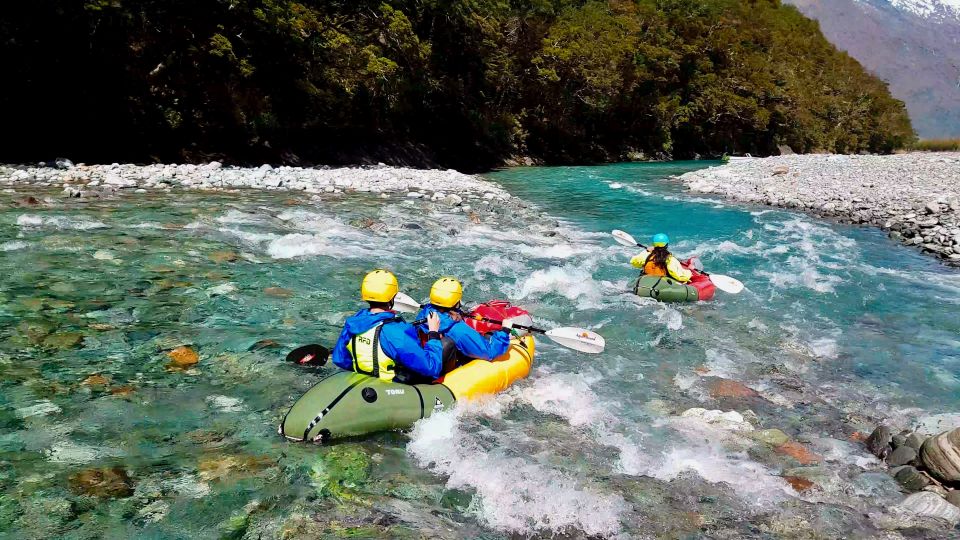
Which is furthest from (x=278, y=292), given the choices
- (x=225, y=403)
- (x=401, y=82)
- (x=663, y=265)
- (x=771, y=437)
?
(x=401, y=82)

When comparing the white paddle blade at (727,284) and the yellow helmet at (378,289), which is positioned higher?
the yellow helmet at (378,289)

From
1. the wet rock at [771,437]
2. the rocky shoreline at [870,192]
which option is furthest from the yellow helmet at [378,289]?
the rocky shoreline at [870,192]

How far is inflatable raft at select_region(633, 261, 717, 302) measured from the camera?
8.05 metres

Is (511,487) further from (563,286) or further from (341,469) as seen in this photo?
(563,286)

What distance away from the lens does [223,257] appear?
8.52m

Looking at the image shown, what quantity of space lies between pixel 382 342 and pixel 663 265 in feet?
16.0

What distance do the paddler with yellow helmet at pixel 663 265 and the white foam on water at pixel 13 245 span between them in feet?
26.3

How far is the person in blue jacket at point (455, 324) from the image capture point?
5133 mm

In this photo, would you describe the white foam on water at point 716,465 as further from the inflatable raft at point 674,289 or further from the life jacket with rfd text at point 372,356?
the inflatable raft at point 674,289

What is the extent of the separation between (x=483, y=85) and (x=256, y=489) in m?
27.7

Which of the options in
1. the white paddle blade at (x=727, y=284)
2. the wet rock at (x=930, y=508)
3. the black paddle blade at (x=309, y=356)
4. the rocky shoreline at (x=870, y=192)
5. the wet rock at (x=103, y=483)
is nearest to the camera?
the wet rock at (x=103, y=483)

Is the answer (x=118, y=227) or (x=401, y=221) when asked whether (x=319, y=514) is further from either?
(x=401, y=221)

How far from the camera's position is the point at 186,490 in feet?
11.7

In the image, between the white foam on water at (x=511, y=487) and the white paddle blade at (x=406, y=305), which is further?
the white paddle blade at (x=406, y=305)
